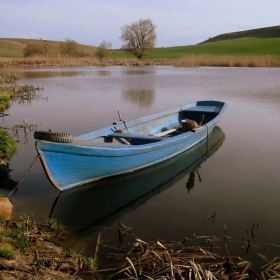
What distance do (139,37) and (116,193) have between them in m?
58.2

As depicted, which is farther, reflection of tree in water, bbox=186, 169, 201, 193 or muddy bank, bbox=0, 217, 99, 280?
reflection of tree in water, bbox=186, 169, 201, 193

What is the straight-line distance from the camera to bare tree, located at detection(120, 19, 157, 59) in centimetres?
6122

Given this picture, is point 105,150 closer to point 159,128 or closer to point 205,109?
point 159,128

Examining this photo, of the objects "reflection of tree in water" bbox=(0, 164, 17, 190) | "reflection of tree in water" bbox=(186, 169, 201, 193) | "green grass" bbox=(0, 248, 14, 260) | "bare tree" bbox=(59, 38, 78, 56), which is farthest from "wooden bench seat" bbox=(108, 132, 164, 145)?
"bare tree" bbox=(59, 38, 78, 56)

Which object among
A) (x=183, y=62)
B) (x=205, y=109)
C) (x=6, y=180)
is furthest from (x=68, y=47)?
(x=6, y=180)

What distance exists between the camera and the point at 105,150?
6.36m

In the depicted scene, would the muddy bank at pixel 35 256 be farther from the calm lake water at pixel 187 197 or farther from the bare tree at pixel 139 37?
the bare tree at pixel 139 37

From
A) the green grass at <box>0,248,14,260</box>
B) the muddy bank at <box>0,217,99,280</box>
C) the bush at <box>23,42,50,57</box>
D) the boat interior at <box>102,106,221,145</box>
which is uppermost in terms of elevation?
the bush at <box>23,42,50,57</box>

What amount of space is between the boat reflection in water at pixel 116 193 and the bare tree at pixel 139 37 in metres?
55.0

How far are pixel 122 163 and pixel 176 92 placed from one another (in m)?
14.1

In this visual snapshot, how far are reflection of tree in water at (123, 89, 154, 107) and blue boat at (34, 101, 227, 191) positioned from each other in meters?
7.05

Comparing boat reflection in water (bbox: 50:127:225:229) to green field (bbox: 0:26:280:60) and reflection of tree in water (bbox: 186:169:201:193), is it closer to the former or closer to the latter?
reflection of tree in water (bbox: 186:169:201:193)

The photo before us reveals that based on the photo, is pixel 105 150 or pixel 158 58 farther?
pixel 158 58

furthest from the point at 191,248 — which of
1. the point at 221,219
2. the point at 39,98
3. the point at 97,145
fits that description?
the point at 39,98
